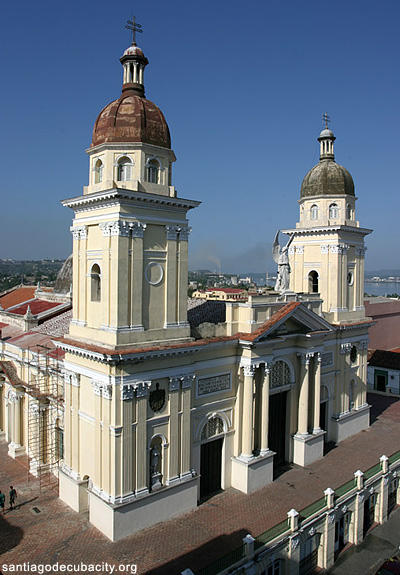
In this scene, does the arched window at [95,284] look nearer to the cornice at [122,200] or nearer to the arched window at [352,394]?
the cornice at [122,200]

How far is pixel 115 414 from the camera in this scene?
16.3 meters

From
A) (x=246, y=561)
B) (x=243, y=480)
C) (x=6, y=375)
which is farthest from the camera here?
(x=6, y=375)

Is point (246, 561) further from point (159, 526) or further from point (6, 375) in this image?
point (6, 375)

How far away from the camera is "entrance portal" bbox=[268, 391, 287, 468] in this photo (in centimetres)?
2319

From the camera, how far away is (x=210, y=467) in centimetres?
2044

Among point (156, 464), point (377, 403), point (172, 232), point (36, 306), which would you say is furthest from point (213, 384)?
point (377, 403)

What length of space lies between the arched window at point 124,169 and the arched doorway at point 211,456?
1062 cm

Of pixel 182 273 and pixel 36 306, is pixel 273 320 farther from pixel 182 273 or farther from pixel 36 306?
pixel 36 306

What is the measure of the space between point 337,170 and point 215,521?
19902 millimetres

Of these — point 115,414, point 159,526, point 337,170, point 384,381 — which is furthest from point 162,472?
point 384,381

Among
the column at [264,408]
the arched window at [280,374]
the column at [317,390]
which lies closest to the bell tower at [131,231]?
the column at [264,408]

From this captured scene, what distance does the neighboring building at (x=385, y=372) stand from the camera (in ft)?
127

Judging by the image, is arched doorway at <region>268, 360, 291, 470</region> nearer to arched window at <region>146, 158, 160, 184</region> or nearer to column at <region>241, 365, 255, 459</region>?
column at <region>241, 365, 255, 459</region>

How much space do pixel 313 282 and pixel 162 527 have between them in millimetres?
16624
